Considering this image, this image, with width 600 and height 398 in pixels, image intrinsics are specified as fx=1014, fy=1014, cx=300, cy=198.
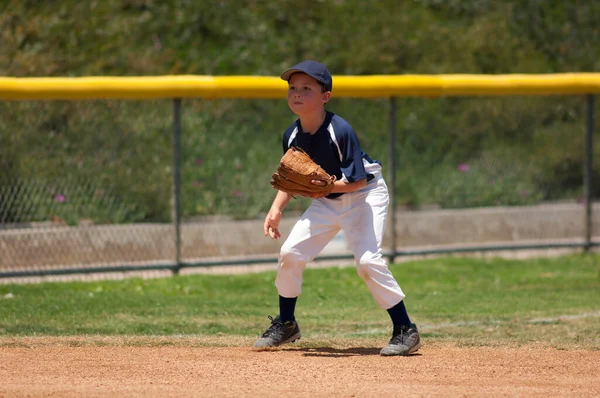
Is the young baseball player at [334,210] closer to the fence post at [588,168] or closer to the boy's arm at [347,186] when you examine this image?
the boy's arm at [347,186]

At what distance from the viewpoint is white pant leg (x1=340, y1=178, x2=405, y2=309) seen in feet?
19.1

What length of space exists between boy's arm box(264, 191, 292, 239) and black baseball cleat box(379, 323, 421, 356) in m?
0.90

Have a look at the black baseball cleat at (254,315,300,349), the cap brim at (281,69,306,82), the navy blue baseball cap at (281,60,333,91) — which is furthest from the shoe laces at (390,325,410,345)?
the cap brim at (281,69,306,82)

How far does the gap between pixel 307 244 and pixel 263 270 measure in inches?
170

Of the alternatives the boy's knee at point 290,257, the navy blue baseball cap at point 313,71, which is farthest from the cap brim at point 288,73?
the boy's knee at point 290,257

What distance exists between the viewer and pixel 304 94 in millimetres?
5832

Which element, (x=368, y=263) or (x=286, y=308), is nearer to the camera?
(x=368, y=263)

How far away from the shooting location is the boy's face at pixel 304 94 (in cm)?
583

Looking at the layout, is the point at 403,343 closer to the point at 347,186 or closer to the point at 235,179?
the point at 347,186

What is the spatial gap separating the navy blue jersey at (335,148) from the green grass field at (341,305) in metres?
1.38

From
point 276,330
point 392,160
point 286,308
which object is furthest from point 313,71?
point 392,160

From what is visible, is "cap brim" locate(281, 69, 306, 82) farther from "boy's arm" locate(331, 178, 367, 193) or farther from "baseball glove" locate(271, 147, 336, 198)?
"boy's arm" locate(331, 178, 367, 193)

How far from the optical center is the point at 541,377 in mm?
5285

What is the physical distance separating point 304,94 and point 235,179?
4271 millimetres
